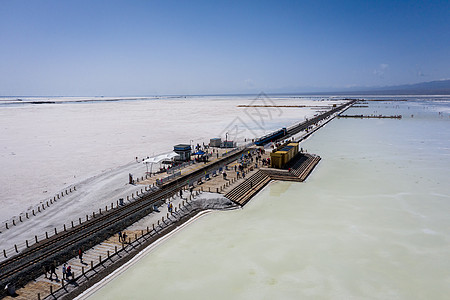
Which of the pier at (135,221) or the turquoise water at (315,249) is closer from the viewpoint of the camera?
the turquoise water at (315,249)

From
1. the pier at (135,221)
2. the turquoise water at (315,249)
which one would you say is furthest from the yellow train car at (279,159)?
the turquoise water at (315,249)

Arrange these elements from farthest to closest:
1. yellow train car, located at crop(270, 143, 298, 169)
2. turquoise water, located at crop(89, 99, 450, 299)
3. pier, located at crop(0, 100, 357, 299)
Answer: yellow train car, located at crop(270, 143, 298, 169)
pier, located at crop(0, 100, 357, 299)
turquoise water, located at crop(89, 99, 450, 299)

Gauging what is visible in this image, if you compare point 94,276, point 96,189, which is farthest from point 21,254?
point 96,189

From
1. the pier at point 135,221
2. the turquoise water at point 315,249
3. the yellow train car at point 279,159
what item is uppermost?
the yellow train car at point 279,159

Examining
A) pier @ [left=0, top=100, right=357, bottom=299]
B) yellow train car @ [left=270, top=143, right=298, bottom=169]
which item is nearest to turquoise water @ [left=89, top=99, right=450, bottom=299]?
pier @ [left=0, top=100, right=357, bottom=299]

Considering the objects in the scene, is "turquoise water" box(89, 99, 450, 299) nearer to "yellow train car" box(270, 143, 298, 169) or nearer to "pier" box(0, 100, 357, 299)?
"pier" box(0, 100, 357, 299)

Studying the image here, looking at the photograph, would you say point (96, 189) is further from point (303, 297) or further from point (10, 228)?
point (303, 297)

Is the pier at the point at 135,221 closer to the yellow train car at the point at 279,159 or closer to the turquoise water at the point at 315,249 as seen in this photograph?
the yellow train car at the point at 279,159

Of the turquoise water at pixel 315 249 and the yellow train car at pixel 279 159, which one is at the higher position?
the yellow train car at pixel 279 159
